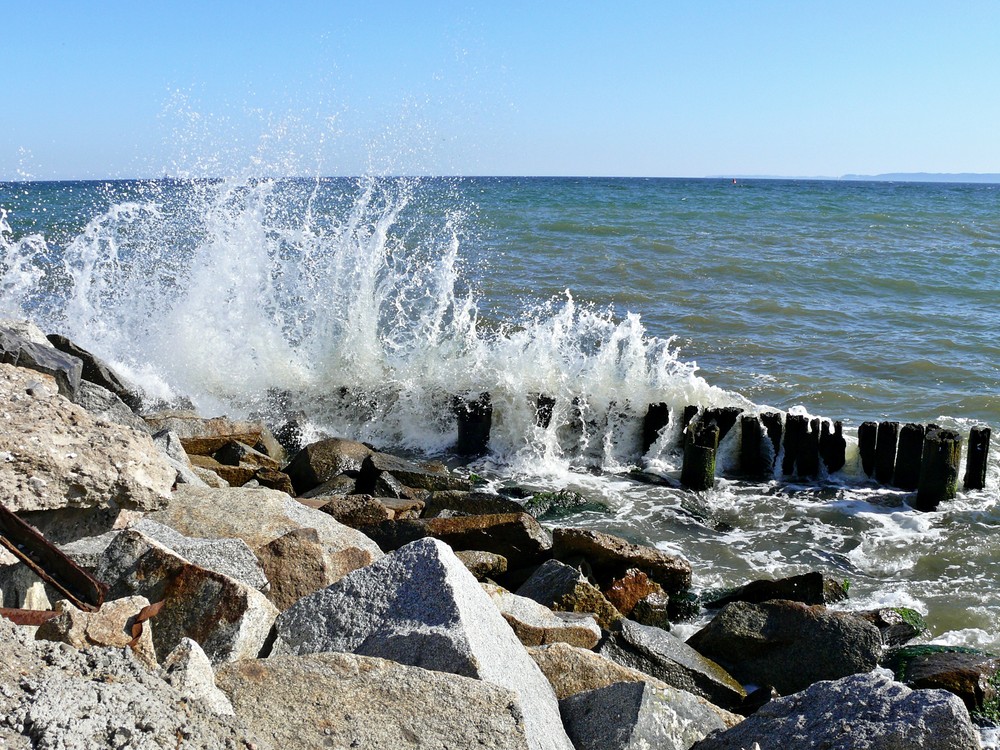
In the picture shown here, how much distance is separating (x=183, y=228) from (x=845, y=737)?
47.1ft

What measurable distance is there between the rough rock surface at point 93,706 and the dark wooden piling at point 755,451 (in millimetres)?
7086

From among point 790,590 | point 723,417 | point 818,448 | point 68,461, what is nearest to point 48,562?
point 68,461

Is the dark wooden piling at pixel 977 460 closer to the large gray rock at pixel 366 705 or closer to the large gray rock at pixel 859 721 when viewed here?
the large gray rock at pixel 859 721

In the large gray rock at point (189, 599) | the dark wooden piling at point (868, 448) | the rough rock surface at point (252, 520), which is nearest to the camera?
the large gray rock at point (189, 599)

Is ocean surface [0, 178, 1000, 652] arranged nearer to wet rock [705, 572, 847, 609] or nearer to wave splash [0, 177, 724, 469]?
wave splash [0, 177, 724, 469]

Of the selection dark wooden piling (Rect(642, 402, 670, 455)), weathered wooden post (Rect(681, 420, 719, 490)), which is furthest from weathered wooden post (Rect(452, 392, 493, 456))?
weathered wooden post (Rect(681, 420, 719, 490))

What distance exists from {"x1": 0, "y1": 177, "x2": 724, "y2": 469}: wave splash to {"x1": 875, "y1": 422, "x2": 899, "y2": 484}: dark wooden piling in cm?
188

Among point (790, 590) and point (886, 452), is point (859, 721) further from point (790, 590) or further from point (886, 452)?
point (886, 452)

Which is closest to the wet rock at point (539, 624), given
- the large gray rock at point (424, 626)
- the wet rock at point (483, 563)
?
the large gray rock at point (424, 626)

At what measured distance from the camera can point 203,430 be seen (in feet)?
26.2

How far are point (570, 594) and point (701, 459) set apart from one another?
3.51m

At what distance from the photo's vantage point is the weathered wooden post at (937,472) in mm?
8125

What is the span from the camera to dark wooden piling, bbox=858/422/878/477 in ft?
29.1

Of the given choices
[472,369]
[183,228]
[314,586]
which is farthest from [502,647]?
[183,228]
